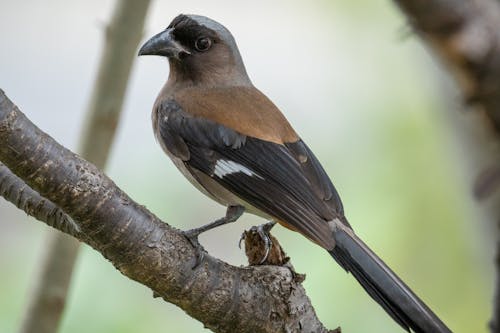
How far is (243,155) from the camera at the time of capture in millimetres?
3381

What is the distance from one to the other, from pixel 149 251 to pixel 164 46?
153cm

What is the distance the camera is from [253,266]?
9.53 ft

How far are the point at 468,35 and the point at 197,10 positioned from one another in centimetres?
506

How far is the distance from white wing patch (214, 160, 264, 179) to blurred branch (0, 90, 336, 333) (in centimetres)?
53

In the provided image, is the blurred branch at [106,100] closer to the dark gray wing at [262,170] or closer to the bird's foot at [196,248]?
the dark gray wing at [262,170]

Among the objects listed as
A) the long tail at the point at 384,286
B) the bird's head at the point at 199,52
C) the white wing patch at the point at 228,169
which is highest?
the bird's head at the point at 199,52

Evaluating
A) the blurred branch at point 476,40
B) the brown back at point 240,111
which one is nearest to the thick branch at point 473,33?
the blurred branch at point 476,40

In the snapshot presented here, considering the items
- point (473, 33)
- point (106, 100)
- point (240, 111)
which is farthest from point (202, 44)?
point (473, 33)

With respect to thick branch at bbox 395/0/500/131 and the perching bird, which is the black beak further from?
thick branch at bbox 395/0/500/131

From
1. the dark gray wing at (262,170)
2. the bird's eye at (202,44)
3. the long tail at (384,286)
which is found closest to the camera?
the long tail at (384,286)

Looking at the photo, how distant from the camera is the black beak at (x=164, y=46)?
378 centimetres

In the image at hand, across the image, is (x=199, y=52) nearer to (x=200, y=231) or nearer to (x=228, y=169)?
(x=228, y=169)

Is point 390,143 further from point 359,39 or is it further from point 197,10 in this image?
point 197,10

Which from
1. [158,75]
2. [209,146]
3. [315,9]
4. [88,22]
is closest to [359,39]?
[315,9]
